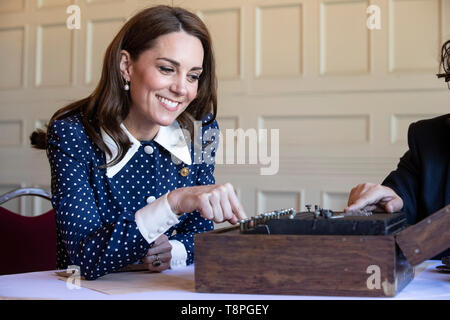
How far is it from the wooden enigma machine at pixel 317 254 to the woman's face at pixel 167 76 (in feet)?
2.16

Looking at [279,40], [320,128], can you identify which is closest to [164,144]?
[320,128]

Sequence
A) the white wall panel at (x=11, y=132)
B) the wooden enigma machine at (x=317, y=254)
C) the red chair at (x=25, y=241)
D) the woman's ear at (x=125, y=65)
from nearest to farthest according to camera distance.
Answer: the wooden enigma machine at (x=317, y=254) → the woman's ear at (x=125, y=65) → the red chair at (x=25, y=241) → the white wall panel at (x=11, y=132)

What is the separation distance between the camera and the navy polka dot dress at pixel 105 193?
1.42 m

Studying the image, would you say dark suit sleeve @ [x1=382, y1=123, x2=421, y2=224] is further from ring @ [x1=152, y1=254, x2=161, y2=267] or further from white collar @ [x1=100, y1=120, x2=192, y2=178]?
ring @ [x1=152, y1=254, x2=161, y2=267]

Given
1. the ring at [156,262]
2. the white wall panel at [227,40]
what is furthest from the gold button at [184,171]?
the white wall panel at [227,40]

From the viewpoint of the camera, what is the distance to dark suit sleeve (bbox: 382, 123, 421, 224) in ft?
6.54

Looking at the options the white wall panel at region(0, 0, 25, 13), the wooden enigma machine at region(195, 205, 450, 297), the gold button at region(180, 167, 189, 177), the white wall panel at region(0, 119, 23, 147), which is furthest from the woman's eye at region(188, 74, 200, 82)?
the white wall panel at region(0, 0, 25, 13)

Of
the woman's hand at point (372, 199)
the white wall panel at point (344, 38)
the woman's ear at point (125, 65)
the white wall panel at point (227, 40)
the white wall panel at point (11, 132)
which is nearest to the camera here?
the woman's hand at point (372, 199)

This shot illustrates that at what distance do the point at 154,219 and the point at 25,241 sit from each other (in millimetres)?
1096

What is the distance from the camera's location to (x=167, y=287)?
1.29 metres

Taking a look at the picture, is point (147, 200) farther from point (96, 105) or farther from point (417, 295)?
point (417, 295)

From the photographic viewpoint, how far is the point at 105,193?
1.77 meters

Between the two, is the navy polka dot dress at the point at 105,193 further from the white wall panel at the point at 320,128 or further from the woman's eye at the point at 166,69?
the white wall panel at the point at 320,128

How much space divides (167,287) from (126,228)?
0.62 feet
